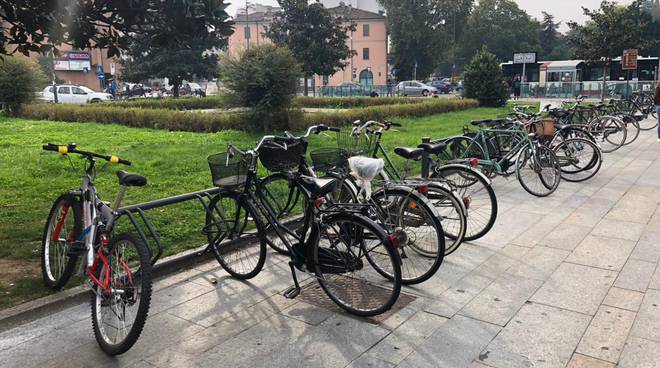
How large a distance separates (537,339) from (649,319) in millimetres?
856

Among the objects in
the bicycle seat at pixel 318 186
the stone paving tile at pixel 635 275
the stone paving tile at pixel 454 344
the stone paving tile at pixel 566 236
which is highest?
the bicycle seat at pixel 318 186

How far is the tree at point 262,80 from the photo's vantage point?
517 inches

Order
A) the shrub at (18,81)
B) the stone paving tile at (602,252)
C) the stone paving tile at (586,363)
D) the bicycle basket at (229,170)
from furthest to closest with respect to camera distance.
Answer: the shrub at (18,81)
the stone paving tile at (602,252)
the bicycle basket at (229,170)
the stone paving tile at (586,363)

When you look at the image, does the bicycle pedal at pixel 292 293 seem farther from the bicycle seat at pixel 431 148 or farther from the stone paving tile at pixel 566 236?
the stone paving tile at pixel 566 236

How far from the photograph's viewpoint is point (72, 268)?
13.2 feet

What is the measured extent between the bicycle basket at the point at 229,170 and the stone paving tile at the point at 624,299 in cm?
280

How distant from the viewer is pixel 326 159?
5020 mm

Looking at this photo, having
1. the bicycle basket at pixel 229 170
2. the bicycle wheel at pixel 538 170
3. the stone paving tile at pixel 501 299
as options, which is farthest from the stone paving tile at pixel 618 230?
the bicycle basket at pixel 229 170

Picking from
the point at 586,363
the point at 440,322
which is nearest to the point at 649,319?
the point at 586,363

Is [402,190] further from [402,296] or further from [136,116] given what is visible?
[136,116]

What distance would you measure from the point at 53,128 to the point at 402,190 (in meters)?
14.9

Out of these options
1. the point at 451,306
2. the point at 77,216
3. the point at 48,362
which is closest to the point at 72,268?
the point at 77,216

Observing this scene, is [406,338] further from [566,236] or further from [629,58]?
[629,58]

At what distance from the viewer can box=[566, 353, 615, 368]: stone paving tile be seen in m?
3.05
